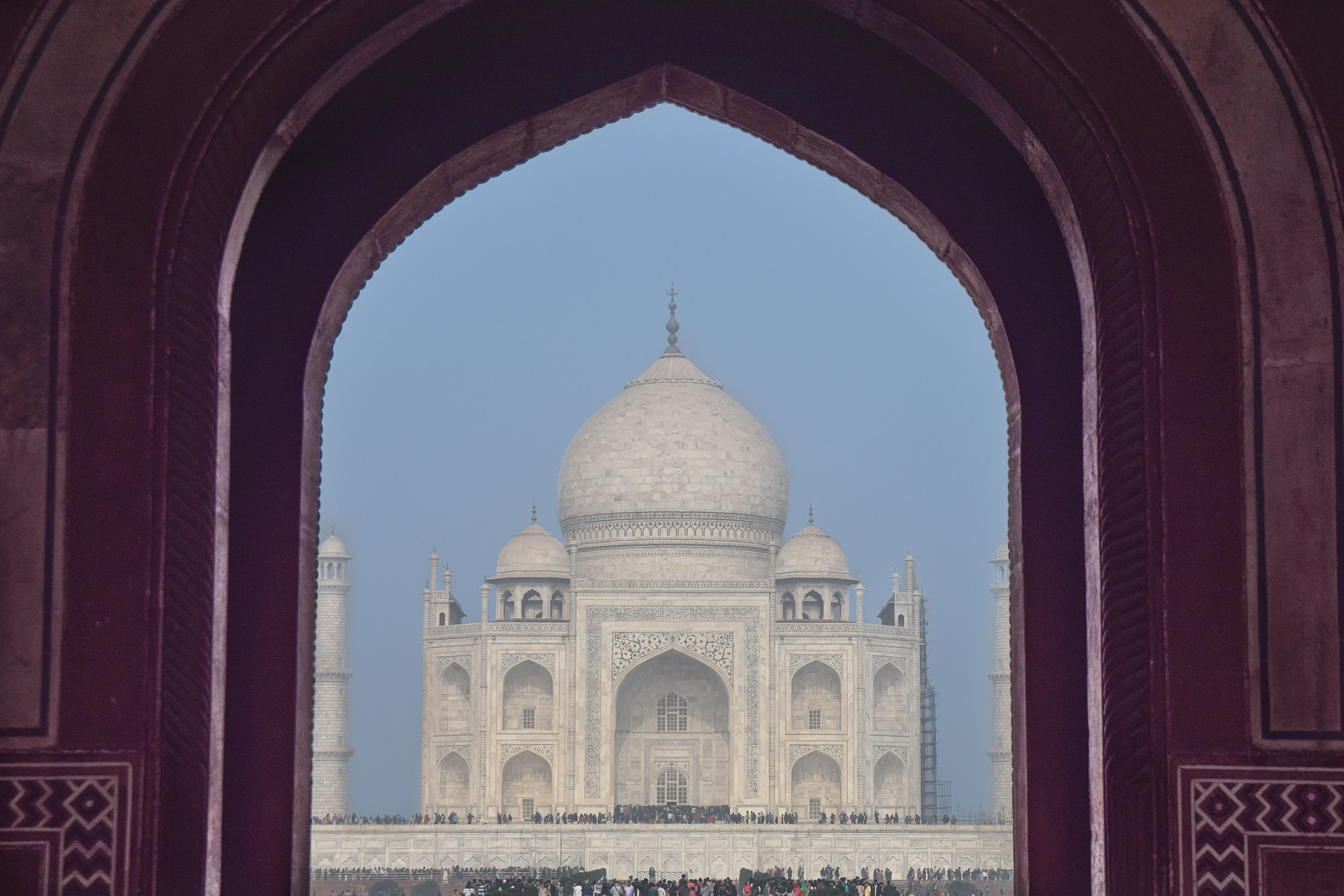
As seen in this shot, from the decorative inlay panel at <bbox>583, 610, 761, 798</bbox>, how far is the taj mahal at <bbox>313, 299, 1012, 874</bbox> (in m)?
0.03

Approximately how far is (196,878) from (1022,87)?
279 centimetres

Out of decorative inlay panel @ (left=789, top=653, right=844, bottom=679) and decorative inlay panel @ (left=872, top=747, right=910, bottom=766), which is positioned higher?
decorative inlay panel @ (left=789, top=653, right=844, bottom=679)

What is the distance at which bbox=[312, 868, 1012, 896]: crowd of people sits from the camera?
16.7 metres

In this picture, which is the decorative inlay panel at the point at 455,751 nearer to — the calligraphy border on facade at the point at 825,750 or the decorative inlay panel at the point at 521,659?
the decorative inlay panel at the point at 521,659

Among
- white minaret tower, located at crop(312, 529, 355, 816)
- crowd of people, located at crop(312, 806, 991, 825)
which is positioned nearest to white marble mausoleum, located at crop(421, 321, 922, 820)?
crowd of people, located at crop(312, 806, 991, 825)

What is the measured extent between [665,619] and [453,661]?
3.45 meters


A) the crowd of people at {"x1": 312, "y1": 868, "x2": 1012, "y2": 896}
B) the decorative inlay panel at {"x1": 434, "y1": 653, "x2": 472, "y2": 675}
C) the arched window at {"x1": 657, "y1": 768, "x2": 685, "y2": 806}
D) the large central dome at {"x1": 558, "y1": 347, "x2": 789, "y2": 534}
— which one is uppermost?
the large central dome at {"x1": 558, "y1": 347, "x2": 789, "y2": 534}

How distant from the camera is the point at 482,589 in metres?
29.8

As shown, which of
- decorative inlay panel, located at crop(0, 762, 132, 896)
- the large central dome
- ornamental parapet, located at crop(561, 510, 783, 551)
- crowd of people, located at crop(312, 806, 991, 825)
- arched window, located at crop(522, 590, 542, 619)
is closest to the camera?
decorative inlay panel, located at crop(0, 762, 132, 896)

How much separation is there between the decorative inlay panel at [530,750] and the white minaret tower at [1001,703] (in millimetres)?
7045

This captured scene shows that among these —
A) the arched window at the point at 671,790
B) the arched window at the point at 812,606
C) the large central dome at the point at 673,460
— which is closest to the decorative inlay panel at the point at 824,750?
the arched window at the point at 671,790

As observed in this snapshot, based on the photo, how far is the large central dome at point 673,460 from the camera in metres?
30.4

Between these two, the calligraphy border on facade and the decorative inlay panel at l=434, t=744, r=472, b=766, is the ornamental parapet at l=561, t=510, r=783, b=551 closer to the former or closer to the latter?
Result: the calligraphy border on facade

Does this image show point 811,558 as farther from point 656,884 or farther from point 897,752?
point 656,884
